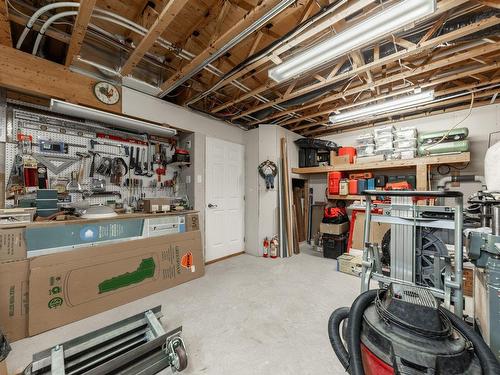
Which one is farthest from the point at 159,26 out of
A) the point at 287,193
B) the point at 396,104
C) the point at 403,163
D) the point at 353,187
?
the point at 403,163

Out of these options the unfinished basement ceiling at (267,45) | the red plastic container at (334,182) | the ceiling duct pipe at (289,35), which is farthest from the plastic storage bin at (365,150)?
the ceiling duct pipe at (289,35)

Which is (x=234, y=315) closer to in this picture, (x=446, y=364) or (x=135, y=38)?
(x=446, y=364)

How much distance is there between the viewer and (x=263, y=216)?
14.9 feet

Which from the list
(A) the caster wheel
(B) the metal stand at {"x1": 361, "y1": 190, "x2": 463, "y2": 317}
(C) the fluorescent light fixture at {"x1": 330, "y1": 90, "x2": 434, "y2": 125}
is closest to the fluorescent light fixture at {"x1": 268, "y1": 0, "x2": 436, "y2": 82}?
(B) the metal stand at {"x1": 361, "y1": 190, "x2": 463, "y2": 317}

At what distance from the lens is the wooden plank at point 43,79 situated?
2252 millimetres

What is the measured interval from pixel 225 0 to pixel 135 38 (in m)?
1.30

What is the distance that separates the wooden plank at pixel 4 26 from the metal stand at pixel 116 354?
2798 millimetres

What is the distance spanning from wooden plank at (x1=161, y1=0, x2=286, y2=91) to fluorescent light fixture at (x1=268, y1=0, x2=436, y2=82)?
594 mm

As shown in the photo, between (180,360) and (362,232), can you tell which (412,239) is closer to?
(180,360)

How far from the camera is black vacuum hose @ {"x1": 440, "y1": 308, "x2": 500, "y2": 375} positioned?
893mm

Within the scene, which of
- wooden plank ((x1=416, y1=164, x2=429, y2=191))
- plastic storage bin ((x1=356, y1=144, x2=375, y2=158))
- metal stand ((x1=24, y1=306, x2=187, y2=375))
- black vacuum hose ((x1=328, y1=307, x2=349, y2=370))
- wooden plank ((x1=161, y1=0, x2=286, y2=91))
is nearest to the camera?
black vacuum hose ((x1=328, y1=307, x2=349, y2=370))

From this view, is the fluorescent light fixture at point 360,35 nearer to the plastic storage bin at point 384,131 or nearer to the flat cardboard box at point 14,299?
the plastic storage bin at point 384,131

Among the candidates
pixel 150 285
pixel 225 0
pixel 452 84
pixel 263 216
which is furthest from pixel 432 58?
pixel 150 285

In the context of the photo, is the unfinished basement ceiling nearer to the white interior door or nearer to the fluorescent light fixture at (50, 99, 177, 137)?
the fluorescent light fixture at (50, 99, 177, 137)
